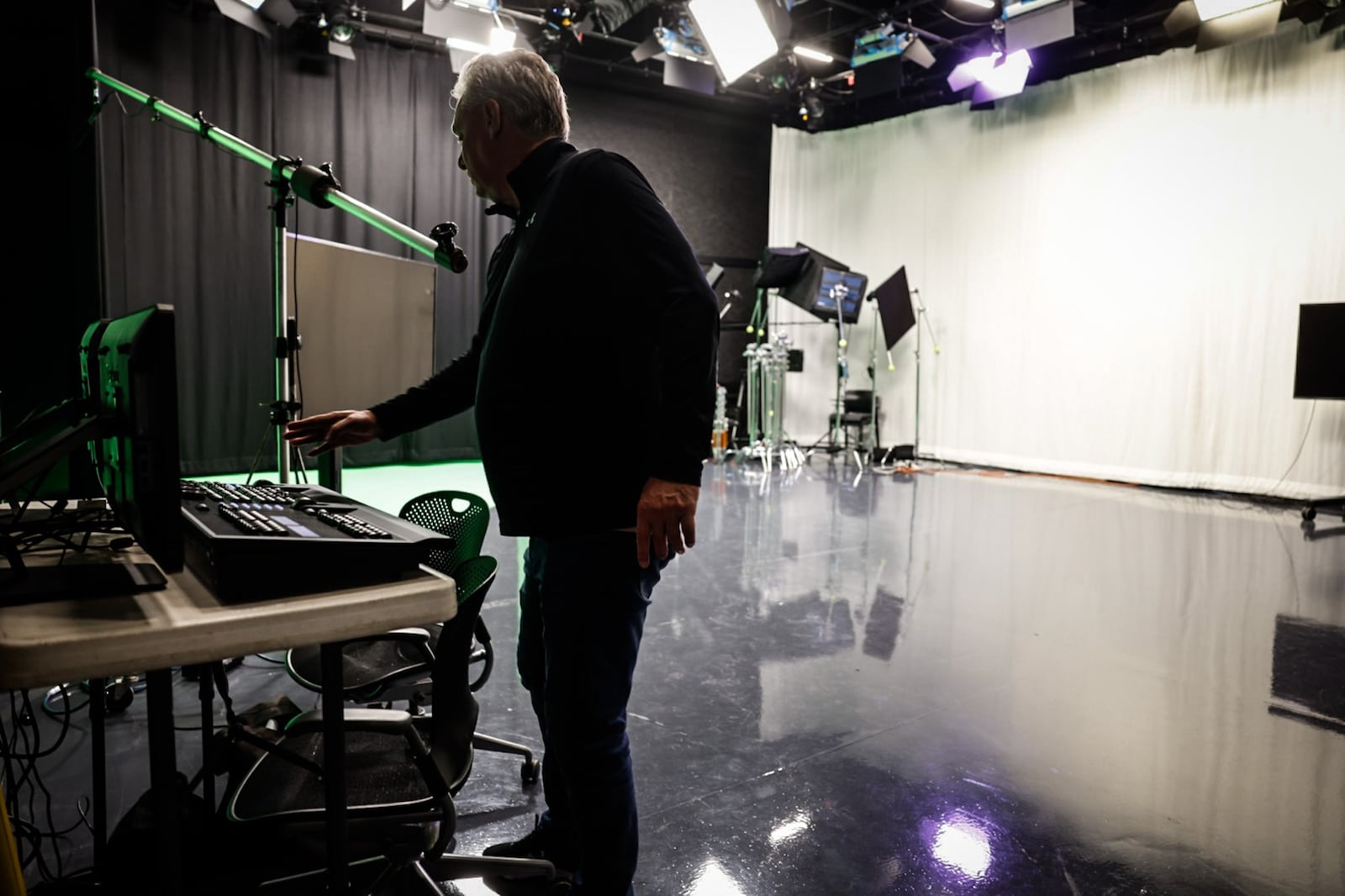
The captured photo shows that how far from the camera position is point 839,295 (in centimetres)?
862

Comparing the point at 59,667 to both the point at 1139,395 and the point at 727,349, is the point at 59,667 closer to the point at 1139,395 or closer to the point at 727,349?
the point at 1139,395

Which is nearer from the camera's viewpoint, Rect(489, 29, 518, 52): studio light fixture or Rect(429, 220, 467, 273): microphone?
Rect(429, 220, 467, 273): microphone

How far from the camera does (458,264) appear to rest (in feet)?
5.19

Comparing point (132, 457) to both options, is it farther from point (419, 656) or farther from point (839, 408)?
point (839, 408)

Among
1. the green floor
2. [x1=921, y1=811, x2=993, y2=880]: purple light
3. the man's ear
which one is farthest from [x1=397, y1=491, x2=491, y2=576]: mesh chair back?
the green floor

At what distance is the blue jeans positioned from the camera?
4.11 ft

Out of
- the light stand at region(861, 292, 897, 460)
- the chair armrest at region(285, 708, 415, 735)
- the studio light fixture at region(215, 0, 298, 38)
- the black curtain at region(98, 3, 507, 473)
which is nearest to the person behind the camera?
the chair armrest at region(285, 708, 415, 735)

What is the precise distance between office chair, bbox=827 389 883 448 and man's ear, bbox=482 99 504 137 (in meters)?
7.47

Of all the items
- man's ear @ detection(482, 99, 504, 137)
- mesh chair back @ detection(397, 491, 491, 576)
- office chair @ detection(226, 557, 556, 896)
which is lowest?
office chair @ detection(226, 557, 556, 896)

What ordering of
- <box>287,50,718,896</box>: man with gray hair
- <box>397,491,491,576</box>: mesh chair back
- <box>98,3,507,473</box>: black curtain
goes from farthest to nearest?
1. <box>98,3,507,473</box>: black curtain
2. <box>397,491,491,576</box>: mesh chair back
3. <box>287,50,718,896</box>: man with gray hair

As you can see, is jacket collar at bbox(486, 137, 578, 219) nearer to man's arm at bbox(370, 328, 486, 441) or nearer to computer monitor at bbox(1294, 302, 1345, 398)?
man's arm at bbox(370, 328, 486, 441)

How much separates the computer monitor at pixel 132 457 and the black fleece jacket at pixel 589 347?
20.2 inches

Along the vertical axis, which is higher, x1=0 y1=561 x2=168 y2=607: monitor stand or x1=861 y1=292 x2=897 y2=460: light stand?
x1=861 y1=292 x2=897 y2=460: light stand

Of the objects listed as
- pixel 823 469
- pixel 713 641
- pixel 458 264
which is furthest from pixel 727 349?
pixel 458 264
